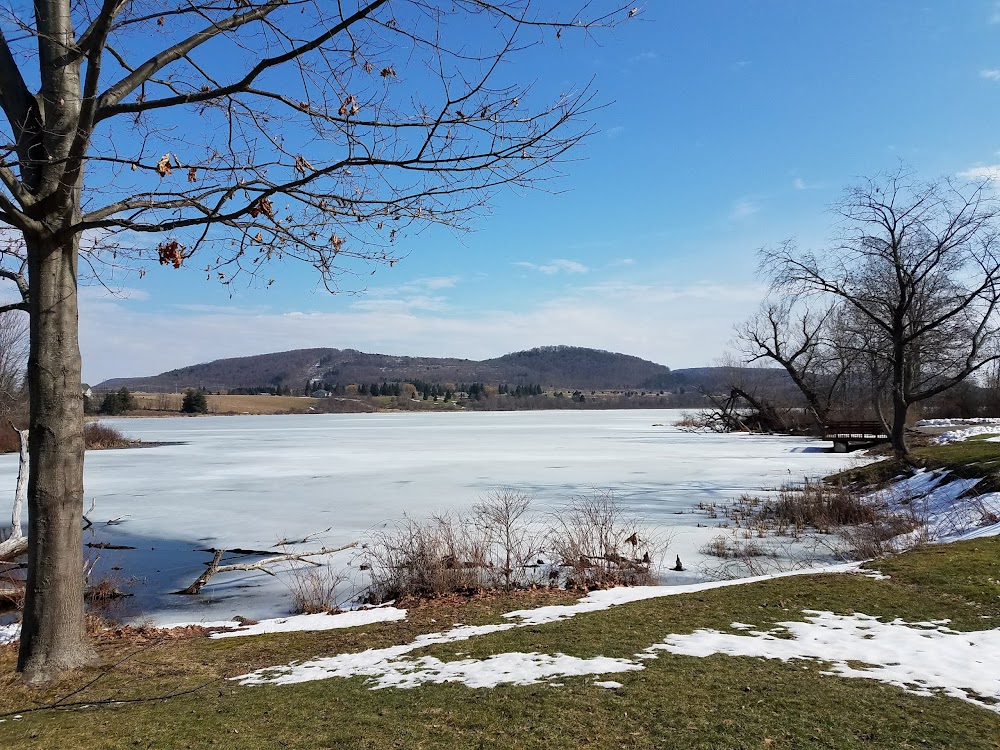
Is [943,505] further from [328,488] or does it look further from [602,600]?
[328,488]

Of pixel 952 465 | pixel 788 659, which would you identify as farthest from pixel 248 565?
pixel 952 465

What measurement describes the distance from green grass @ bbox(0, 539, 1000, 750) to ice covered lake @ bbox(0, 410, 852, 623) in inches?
163

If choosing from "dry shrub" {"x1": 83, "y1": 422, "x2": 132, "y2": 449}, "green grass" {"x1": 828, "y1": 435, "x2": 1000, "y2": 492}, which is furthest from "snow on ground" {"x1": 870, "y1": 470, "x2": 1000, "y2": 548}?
"dry shrub" {"x1": 83, "y1": 422, "x2": 132, "y2": 449}

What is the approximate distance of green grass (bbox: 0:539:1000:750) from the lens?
3727mm

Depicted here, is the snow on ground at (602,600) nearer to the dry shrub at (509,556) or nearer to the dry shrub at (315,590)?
the dry shrub at (509,556)

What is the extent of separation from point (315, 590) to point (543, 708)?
245 inches

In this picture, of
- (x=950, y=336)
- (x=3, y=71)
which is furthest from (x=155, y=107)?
(x=950, y=336)

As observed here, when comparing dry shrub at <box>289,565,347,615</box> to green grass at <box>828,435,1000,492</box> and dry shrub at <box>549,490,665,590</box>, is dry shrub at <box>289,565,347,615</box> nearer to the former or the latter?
dry shrub at <box>549,490,665,590</box>

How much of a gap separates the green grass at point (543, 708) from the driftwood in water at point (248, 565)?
4321 millimetres

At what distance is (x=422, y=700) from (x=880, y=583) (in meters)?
5.57

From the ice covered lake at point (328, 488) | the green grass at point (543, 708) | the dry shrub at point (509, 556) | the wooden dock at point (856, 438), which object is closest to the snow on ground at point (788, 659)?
the green grass at point (543, 708)

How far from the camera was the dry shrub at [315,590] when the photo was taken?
9.37 metres

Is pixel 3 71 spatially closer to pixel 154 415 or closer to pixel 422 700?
pixel 422 700

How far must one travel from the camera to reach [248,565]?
11.1 meters
